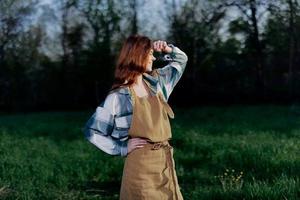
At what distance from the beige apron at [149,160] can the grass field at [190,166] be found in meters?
1.87

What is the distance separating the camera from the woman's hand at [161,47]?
3907 millimetres

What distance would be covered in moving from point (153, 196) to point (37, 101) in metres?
29.0

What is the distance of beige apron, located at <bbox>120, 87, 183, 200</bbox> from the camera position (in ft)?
12.3

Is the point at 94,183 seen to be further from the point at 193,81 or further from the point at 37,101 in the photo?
the point at 37,101

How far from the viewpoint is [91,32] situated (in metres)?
32.9

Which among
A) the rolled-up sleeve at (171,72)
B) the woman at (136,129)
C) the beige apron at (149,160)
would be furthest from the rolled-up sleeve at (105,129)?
the rolled-up sleeve at (171,72)

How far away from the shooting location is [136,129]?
376 centimetres

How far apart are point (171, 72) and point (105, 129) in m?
0.68

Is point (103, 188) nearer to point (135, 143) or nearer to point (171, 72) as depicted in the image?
point (171, 72)

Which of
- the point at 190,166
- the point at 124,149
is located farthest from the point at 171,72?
the point at 190,166

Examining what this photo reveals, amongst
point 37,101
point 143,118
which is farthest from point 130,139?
point 37,101

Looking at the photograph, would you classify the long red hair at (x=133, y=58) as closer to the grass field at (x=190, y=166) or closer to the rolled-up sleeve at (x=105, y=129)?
the rolled-up sleeve at (x=105, y=129)

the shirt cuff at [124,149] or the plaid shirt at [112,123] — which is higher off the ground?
the plaid shirt at [112,123]

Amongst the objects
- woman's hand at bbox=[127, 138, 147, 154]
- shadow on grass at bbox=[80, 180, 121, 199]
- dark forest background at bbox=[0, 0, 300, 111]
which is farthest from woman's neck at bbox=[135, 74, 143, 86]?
dark forest background at bbox=[0, 0, 300, 111]
